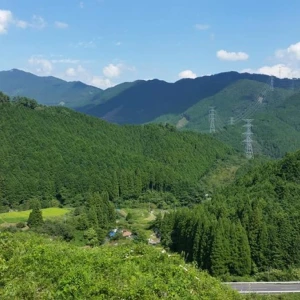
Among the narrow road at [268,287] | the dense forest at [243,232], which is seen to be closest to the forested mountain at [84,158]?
the dense forest at [243,232]

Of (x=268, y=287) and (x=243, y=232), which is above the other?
(x=243, y=232)

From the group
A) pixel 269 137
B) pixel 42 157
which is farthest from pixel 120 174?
pixel 269 137

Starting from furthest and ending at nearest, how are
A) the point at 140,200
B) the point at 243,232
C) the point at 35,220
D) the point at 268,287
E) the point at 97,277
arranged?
1. the point at 140,200
2. the point at 35,220
3. the point at 243,232
4. the point at 268,287
5. the point at 97,277

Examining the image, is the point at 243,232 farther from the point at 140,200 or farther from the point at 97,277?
the point at 140,200

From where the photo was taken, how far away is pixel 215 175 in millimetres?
76875

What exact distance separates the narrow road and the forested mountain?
120 ft

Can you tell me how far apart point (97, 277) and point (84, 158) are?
5904cm

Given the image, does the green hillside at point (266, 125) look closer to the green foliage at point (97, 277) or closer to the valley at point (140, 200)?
the valley at point (140, 200)

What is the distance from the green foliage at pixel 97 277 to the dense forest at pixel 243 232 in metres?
20.1

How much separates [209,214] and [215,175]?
39.9m

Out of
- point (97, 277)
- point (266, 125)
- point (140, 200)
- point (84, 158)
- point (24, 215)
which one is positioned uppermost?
point (266, 125)

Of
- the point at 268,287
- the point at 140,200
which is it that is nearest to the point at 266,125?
the point at 140,200

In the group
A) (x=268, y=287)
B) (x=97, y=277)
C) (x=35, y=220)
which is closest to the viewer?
(x=97, y=277)

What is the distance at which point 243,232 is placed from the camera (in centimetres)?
3359
